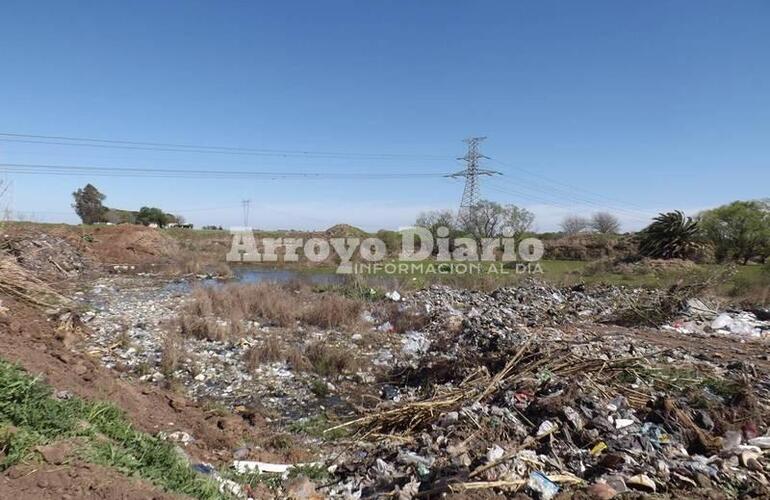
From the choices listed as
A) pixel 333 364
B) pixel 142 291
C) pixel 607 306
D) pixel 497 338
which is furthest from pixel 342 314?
pixel 142 291

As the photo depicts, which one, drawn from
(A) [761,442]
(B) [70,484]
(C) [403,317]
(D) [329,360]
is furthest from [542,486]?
(C) [403,317]

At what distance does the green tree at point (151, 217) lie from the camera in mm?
50875

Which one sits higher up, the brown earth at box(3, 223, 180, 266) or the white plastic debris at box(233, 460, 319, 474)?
the brown earth at box(3, 223, 180, 266)

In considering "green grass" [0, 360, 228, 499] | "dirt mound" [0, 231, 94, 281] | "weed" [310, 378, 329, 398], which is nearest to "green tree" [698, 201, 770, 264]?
"weed" [310, 378, 329, 398]

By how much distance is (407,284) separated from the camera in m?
15.1

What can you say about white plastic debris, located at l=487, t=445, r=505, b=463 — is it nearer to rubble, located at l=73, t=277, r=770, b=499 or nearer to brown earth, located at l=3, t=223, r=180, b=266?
rubble, located at l=73, t=277, r=770, b=499

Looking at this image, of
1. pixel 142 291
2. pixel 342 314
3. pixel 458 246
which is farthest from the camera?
pixel 458 246

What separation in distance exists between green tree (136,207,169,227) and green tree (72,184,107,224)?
14.4 feet

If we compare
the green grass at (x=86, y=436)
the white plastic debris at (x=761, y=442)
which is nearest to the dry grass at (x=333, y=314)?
the green grass at (x=86, y=436)

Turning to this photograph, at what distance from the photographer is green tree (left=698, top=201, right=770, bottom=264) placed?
837 inches

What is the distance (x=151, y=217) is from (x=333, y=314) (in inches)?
1969

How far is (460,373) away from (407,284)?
9.00 metres

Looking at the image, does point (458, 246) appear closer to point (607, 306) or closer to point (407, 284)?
point (407, 284)

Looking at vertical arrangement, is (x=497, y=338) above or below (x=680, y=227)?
below
